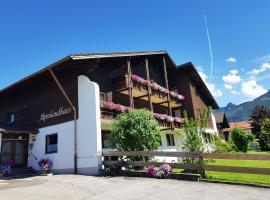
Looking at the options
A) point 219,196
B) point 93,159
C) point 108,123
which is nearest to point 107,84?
point 108,123

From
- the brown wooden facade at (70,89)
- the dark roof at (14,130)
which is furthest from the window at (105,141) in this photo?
the dark roof at (14,130)

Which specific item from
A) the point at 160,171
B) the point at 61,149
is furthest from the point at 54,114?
the point at 160,171

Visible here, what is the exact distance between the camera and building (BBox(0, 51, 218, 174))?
16562 millimetres

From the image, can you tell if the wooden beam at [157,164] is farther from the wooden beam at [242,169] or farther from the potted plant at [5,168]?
the potted plant at [5,168]

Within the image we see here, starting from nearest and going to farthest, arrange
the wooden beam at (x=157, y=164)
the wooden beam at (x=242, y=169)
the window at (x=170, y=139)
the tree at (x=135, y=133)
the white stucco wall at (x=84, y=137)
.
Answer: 1. the wooden beam at (x=242, y=169)
2. the wooden beam at (x=157, y=164)
3. the tree at (x=135, y=133)
4. the white stucco wall at (x=84, y=137)
5. the window at (x=170, y=139)

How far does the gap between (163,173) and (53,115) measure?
1019 centimetres

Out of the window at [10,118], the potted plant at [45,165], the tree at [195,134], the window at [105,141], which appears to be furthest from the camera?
the window at [10,118]

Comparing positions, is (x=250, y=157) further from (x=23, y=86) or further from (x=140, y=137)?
(x=23, y=86)

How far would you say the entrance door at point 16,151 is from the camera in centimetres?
1873

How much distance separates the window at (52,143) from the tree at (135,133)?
5.25 metres

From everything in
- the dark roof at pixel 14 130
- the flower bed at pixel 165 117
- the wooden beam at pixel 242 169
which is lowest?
the wooden beam at pixel 242 169

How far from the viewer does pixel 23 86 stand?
21.9 m

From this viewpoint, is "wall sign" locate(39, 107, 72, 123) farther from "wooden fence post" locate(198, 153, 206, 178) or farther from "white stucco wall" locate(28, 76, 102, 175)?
"wooden fence post" locate(198, 153, 206, 178)

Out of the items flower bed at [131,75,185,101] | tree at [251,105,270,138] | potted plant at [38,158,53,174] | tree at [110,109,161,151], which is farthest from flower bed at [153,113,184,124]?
tree at [251,105,270,138]
